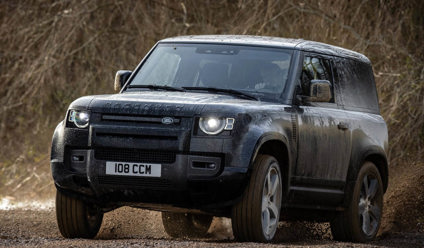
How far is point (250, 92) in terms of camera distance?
9125 mm

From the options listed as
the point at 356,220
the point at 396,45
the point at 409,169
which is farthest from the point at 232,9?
the point at 356,220

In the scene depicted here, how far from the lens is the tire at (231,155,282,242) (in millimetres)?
8148

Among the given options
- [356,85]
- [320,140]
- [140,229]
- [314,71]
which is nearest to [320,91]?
[320,140]

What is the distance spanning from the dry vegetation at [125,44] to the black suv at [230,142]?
460 cm

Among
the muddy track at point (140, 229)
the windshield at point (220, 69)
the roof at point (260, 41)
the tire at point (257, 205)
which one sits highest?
the roof at point (260, 41)

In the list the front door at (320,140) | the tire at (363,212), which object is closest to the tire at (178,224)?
the tire at (363,212)

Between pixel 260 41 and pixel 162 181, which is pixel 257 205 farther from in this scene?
pixel 260 41

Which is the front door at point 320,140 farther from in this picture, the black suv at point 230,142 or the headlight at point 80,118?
the headlight at point 80,118

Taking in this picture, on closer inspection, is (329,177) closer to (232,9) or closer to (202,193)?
(202,193)

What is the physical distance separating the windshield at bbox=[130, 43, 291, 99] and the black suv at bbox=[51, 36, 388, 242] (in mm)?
12

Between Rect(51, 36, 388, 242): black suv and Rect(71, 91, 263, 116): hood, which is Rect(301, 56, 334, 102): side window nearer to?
Rect(51, 36, 388, 242): black suv

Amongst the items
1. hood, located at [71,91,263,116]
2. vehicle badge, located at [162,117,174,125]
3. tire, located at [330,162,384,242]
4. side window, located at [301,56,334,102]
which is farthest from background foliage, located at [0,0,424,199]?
vehicle badge, located at [162,117,174,125]

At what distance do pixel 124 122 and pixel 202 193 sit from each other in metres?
0.81

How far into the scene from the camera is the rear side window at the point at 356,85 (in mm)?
10453
